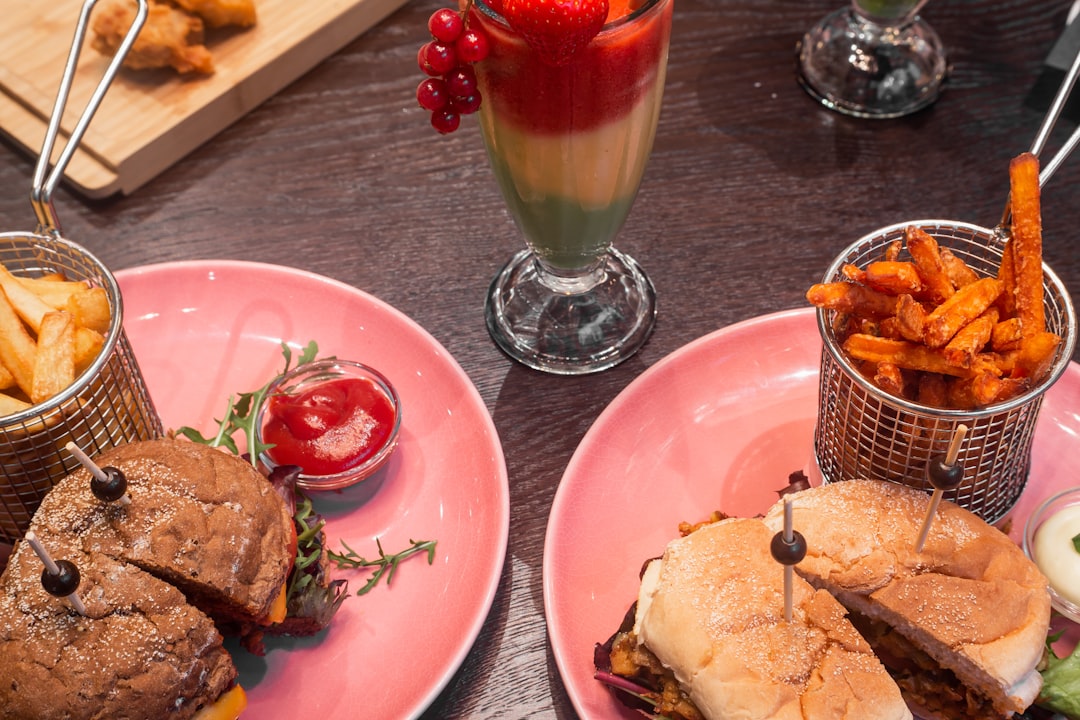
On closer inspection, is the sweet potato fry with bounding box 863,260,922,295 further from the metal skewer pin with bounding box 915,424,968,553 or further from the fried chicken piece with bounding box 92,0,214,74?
the fried chicken piece with bounding box 92,0,214,74

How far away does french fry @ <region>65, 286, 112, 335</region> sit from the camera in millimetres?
1762

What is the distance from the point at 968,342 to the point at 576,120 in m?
0.72

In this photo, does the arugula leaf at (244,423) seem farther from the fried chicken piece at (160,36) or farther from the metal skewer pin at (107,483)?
the fried chicken piece at (160,36)

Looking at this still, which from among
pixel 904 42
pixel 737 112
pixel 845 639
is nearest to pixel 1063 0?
pixel 904 42

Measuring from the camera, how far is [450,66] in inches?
68.6

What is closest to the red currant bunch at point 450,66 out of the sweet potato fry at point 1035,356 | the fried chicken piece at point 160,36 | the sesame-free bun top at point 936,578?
the sesame-free bun top at point 936,578

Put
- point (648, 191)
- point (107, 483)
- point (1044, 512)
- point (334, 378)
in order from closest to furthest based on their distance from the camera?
point (107, 483), point (1044, 512), point (334, 378), point (648, 191)

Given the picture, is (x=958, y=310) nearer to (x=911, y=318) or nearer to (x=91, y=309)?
(x=911, y=318)

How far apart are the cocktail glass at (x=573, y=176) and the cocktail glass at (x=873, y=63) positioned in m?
0.77

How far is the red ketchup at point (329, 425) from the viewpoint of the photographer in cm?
196

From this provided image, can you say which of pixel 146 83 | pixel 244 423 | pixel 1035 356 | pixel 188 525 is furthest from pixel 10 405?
pixel 1035 356

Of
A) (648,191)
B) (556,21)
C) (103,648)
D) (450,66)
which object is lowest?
(648,191)

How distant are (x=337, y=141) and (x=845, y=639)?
5.62 feet

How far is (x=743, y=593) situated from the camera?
1598 millimetres
